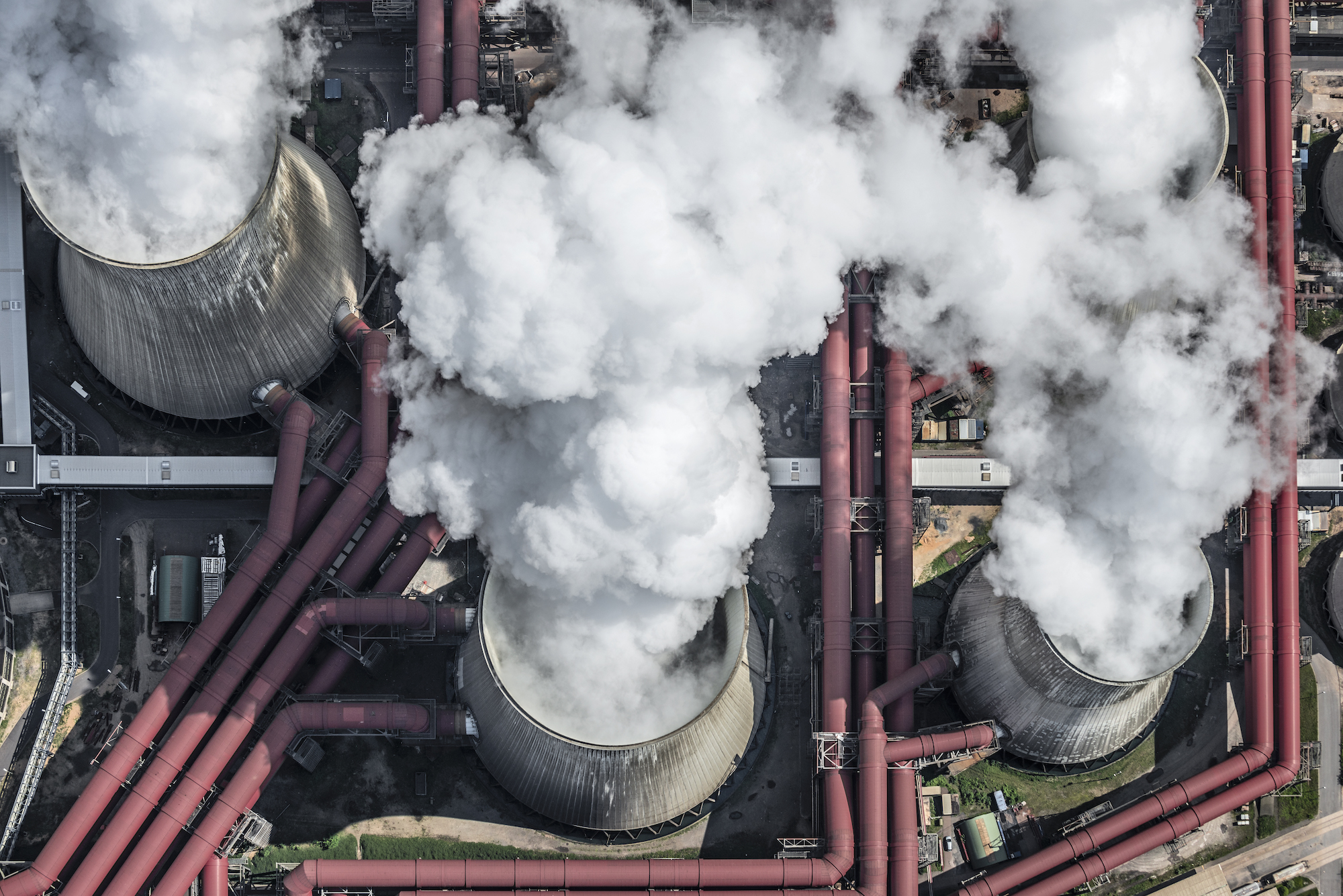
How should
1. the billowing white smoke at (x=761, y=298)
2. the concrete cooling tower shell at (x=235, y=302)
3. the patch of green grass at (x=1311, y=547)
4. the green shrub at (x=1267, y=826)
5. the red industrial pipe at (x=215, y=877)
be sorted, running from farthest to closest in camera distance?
the patch of green grass at (x=1311, y=547)
the green shrub at (x=1267, y=826)
the red industrial pipe at (x=215, y=877)
the concrete cooling tower shell at (x=235, y=302)
the billowing white smoke at (x=761, y=298)

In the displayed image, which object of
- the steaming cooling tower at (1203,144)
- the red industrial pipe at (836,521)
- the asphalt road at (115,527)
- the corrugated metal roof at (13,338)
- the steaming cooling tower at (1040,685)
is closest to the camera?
the steaming cooling tower at (1040,685)

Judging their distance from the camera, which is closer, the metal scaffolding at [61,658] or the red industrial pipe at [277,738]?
the red industrial pipe at [277,738]

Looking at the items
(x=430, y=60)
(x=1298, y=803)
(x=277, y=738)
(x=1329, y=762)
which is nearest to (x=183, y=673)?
(x=277, y=738)

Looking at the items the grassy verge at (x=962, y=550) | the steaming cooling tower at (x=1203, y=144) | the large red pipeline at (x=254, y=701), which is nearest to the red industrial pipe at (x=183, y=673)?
the large red pipeline at (x=254, y=701)

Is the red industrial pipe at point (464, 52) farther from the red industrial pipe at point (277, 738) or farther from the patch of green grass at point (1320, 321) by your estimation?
the patch of green grass at point (1320, 321)

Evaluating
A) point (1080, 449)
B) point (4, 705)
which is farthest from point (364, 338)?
point (1080, 449)

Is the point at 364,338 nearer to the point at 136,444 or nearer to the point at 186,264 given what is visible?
the point at 186,264

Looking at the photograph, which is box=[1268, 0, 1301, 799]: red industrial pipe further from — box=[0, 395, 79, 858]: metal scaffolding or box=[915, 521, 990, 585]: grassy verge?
box=[0, 395, 79, 858]: metal scaffolding
